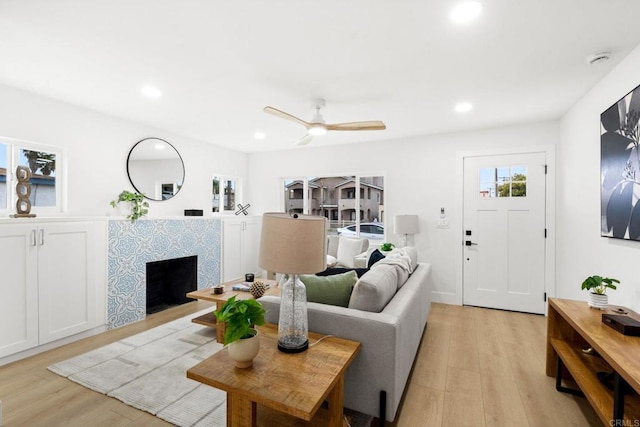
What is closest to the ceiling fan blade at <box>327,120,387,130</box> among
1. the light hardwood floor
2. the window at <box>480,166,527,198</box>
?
the window at <box>480,166,527,198</box>

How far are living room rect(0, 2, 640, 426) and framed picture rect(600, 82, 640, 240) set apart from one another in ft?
0.38

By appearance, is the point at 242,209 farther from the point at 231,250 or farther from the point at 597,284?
the point at 597,284

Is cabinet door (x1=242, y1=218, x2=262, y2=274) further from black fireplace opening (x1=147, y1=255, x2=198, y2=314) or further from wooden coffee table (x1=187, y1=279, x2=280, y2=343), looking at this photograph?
wooden coffee table (x1=187, y1=279, x2=280, y2=343)

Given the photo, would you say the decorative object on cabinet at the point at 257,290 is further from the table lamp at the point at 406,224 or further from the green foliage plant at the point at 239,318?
the table lamp at the point at 406,224

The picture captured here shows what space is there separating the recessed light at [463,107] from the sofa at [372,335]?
2225 mm

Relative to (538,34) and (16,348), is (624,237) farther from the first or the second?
(16,348)

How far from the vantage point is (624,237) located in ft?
6.91

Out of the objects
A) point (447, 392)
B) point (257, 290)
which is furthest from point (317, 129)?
point (447, 392)

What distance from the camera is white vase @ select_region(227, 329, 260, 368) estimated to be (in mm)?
1384

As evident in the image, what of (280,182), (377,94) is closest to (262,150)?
(280,182)

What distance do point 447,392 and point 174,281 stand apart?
376cm

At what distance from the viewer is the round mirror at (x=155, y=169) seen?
3904mm

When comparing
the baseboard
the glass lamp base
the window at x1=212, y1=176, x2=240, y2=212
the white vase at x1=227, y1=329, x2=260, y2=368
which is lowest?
the baseboard

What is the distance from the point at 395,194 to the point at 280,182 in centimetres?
223
